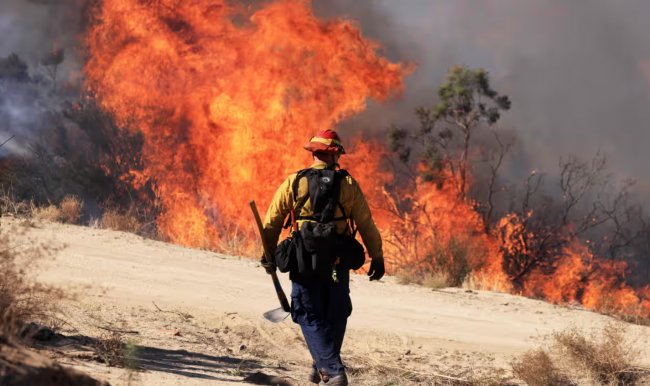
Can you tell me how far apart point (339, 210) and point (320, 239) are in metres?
0.31

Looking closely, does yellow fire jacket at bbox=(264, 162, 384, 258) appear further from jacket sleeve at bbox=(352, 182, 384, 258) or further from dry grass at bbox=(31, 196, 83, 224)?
dry grass at bbox=(31, 196, 83, 224)

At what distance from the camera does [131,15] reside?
70.3 ft

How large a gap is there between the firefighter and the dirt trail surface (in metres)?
0.72

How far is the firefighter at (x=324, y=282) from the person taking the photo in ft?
15.0

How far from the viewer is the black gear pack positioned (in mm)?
4430

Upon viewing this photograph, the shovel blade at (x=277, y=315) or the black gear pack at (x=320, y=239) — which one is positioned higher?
the black gear pack at (x=320, y=239)

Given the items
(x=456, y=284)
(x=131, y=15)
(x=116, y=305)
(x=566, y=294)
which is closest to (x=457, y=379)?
(x=116, y=305)

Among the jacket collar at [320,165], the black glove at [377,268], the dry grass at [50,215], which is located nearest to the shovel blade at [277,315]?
the black glove at [377,268]

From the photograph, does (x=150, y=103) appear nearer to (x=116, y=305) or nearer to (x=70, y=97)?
(x=70, y=97)

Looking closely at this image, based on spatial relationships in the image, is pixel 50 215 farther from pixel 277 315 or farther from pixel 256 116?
pixel 277 315

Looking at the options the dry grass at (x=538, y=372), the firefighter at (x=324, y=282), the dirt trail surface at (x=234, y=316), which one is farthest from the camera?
the dry grass at (x=538, y=372)

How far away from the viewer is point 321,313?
4637mm

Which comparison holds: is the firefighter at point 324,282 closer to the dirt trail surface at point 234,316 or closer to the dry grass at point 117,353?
the dirt trail surface at point 234,316

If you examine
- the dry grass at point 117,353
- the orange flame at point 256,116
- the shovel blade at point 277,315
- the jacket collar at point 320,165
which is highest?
the orange flame at point 256,116
